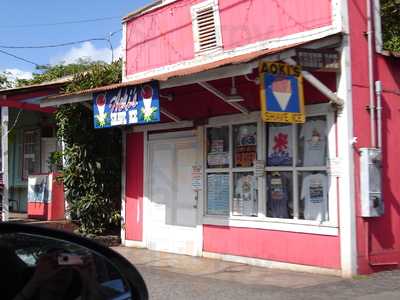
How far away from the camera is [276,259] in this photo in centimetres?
966

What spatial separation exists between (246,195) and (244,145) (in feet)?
2.80

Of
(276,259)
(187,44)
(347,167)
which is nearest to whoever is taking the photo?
(347,167)

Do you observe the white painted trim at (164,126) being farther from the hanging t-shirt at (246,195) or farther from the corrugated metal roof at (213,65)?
the hanging t-shirt at (246,195)

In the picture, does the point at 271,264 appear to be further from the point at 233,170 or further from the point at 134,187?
the point at 134,187

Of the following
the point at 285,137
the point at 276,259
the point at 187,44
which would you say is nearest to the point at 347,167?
the point at 285,137

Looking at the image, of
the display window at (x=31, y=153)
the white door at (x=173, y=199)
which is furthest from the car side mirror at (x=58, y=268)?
the display window at (x=31, y=153)

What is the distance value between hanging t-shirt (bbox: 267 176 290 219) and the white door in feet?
5.92

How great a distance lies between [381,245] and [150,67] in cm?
602

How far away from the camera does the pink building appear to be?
8812 millimetres

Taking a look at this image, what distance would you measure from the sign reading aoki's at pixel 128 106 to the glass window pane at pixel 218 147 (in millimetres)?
1435

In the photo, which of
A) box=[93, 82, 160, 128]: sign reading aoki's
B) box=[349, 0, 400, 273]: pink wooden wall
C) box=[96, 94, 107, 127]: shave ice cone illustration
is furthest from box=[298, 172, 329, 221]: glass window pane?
box=[96, 94, 107, 127]: shave ice cone illustration

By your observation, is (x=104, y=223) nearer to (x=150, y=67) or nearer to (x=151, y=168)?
(x=151, y=168)

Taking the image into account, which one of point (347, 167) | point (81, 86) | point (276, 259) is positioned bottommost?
point (276, 259)

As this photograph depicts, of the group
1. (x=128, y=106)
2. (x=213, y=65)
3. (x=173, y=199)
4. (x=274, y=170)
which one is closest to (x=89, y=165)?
(x=173, y=199)
